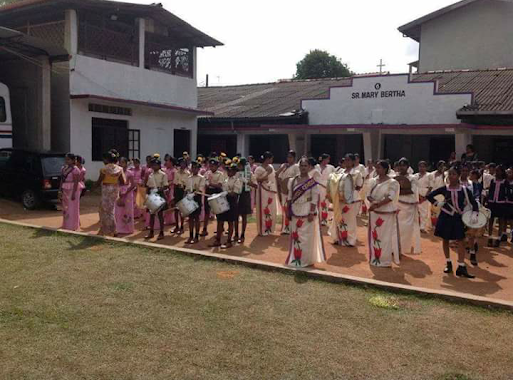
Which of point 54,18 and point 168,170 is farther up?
point 54,18

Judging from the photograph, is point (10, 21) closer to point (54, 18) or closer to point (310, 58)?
point (54, 18)

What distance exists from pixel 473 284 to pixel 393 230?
1379 millimetres

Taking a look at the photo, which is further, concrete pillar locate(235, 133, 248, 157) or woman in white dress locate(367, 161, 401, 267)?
concrete pillar locate(235, 133, 248, 157)

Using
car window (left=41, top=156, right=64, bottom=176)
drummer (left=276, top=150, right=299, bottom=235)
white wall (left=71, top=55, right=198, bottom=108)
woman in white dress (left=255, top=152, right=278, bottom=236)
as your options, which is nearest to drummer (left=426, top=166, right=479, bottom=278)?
drummer (left=276, top=150, right=299, bottom=235)

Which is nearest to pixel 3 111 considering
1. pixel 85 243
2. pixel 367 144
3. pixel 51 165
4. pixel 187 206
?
pixel 51 165

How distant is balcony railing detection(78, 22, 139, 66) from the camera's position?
15.4 m

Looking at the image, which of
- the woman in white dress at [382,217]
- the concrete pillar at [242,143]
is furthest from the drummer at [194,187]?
the concrete pillar at [242,143]

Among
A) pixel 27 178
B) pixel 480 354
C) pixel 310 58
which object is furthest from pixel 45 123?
pixel 310 58

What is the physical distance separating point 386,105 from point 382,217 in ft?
36.9

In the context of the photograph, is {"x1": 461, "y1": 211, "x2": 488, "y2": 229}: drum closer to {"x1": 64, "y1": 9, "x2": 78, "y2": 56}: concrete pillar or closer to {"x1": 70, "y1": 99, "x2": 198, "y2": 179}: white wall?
{"x1": 70, "y1": 99, "x2": 198, "y2": 179}: white wall

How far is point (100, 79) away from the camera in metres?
15.7

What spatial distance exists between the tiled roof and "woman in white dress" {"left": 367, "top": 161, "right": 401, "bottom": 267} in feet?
32.6

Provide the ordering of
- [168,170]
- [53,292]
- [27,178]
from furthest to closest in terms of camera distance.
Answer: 1. [27,178]
2. [168,170]
3. [53,292]

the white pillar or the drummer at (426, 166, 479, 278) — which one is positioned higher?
the white pillar
